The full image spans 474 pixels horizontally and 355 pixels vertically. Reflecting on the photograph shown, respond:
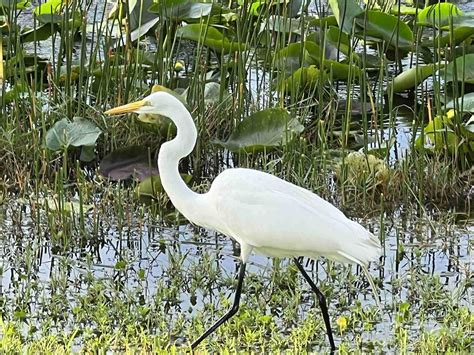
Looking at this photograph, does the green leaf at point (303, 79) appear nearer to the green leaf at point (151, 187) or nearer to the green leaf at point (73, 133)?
the green leaf at point (151, 187)

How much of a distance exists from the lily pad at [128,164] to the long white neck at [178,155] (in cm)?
117

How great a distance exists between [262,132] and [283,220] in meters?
1.28

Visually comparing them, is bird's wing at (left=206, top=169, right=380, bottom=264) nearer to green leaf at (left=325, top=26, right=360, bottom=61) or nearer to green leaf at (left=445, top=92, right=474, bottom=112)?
green leaf at (left=445, top=92, right=474, bottom=112)

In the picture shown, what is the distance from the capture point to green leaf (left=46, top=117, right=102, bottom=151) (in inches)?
195

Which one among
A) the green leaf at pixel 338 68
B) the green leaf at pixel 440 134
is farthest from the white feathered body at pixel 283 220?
the green leaf at pixel 338 68

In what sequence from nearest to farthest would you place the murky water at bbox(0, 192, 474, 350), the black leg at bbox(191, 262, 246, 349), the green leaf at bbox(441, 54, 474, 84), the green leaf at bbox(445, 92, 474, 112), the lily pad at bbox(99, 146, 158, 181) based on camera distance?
the black leg at bbox(191, 262, 246, 349)
the murky water at bbox(0, 192, 474, 350)
the lily pad at bbox(99, 146, 158, 181)
the green leaf at bbox(445, 92, 474, 112)
the green leaf at bbox(441, 54, 474, 84)

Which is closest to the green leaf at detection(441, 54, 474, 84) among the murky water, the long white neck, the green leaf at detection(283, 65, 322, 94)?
the green leaf at detection(283, 65, 322, 94)

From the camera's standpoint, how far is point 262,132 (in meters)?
→ 4.95

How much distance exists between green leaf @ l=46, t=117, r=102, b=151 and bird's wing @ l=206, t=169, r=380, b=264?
4.32 ft

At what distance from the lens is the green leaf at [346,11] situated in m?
5.40

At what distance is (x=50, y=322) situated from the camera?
3.76 metres

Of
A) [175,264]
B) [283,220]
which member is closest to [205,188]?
[175,264]

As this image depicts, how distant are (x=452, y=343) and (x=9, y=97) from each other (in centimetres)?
253

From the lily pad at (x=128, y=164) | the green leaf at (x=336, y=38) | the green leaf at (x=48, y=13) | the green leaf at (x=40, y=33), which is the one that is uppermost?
the green leaf at (x=48, y=13)
